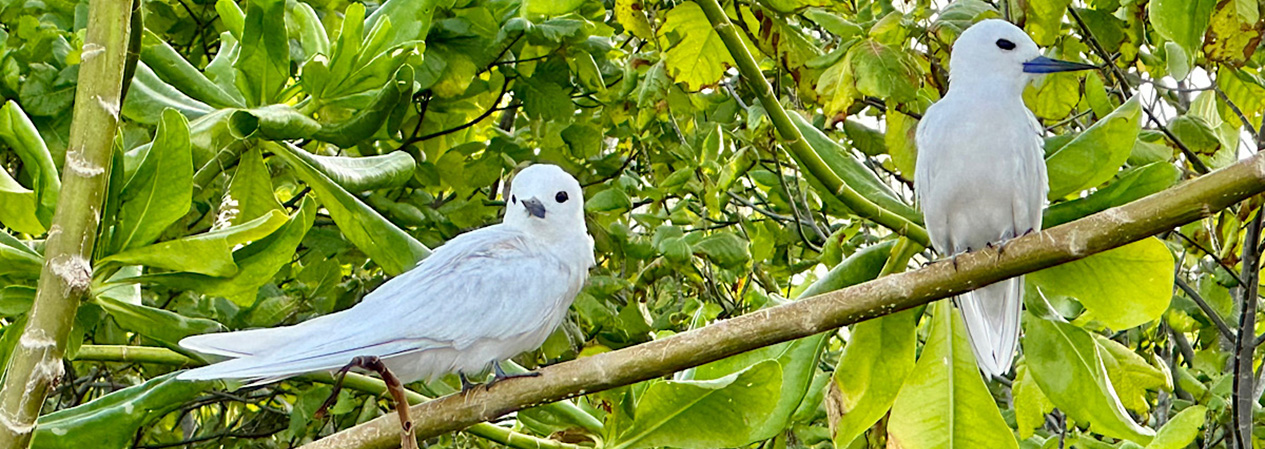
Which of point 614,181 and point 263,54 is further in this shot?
point 614,181

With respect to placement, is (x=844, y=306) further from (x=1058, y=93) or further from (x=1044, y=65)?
(x=1058, y=93)

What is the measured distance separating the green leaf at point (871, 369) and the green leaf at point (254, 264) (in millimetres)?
600

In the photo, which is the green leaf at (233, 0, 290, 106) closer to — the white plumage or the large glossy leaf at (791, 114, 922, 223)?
the white plumage

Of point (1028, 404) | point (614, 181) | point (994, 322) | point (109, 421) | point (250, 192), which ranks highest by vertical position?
point (250, 192)

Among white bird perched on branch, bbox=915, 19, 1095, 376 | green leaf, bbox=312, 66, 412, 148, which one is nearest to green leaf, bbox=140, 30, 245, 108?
green leaf, bbox=312, 66, 412, 148

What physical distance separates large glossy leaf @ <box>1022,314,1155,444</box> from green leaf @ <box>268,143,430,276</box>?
2.35 feet

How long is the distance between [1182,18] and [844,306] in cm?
50

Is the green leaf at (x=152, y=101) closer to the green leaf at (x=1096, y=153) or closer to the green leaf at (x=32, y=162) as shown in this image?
the green leaf at (x=32, y=162)

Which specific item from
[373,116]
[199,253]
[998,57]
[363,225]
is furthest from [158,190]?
[998,57]

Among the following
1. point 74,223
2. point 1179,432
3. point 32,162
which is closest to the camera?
point 74,223

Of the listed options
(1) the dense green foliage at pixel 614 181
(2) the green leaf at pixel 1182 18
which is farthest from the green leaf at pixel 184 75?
(2) the green leaf at pixel 1182 18

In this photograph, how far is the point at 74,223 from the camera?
870 mm

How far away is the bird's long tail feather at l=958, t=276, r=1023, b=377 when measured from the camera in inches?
65.8

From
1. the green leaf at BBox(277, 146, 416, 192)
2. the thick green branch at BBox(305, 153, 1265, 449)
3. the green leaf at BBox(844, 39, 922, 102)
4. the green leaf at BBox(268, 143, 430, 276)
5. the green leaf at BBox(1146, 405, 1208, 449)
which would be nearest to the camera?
the thick green branch at BBox(305, 153, 1265, 449)
